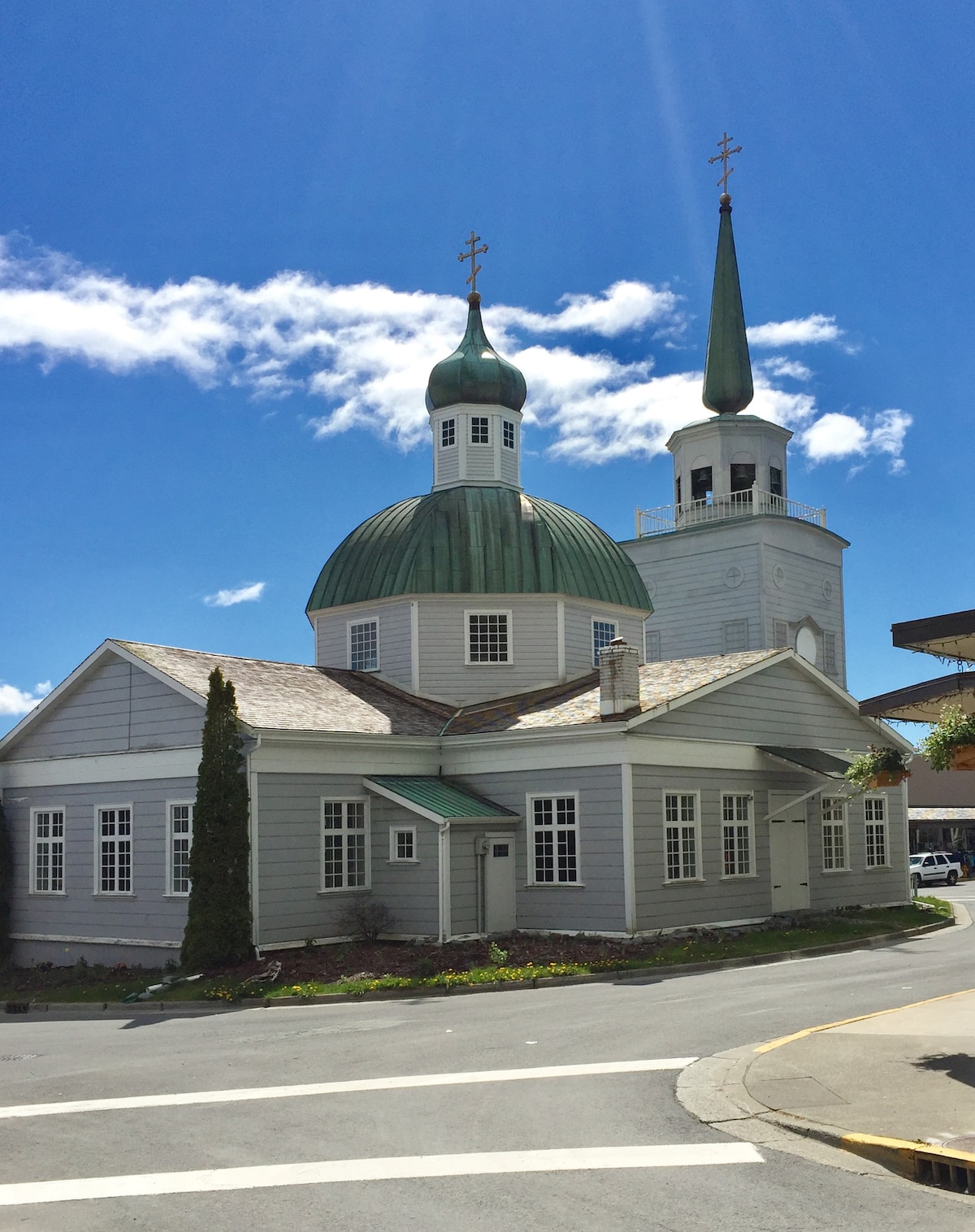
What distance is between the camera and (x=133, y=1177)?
863cm

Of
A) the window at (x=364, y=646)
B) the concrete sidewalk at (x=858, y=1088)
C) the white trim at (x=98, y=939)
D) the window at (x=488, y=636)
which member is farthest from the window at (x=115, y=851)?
the concrete sidewalk at (x=858, y=1088)

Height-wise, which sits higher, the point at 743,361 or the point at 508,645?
the point at 743,361

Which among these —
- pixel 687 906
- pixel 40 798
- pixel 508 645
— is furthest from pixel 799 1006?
pixel 40 798

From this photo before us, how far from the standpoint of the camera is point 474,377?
3353 centimetres

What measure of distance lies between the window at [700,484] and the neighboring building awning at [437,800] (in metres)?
22.7

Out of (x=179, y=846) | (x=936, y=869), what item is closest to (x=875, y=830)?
(x=179, y=846)

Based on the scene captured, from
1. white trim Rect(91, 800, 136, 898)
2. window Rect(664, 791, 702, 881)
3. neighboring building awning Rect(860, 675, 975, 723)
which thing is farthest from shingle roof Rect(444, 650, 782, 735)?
neighboring building awning Rect(860, 675, 975, 723)

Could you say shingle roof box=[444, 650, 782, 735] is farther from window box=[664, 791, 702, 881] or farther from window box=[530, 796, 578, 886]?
window box=[664, 791, 702, 881]

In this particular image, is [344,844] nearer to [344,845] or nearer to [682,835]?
[344,845]

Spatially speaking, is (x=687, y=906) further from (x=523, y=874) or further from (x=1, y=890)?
(x=1, y=890)

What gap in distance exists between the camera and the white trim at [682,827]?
79.0 feet

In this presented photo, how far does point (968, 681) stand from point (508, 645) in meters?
17.4

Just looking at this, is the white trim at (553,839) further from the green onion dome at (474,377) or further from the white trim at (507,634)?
the green onion dome at (474,377)

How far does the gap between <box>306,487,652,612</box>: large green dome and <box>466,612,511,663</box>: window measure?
616mm
